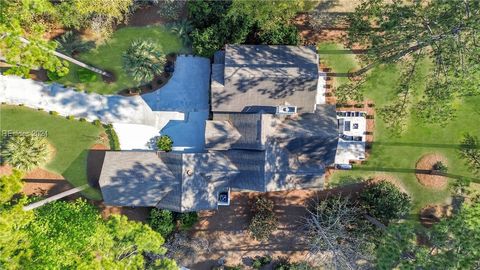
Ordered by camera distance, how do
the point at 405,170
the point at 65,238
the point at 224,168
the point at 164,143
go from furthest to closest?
the point at 405,170 → the point at 164,143 → the point at 224,168 → the point at 65,238

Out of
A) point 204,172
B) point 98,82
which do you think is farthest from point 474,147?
point 98,82

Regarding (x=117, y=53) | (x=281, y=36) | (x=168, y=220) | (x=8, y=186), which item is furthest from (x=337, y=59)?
(x=8, y=186)

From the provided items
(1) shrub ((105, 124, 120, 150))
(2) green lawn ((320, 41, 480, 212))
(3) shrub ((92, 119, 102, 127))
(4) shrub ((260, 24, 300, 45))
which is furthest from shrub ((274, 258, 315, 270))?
(3) shrub ((92, 119, 102, 127))

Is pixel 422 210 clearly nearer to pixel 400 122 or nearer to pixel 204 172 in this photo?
pixel 400 122

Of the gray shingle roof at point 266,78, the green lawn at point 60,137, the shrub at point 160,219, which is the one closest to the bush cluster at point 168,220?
the shrub at point 160,219

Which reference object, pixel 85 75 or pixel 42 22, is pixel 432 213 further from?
pixel 42 22

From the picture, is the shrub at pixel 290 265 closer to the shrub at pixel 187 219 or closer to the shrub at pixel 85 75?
the shrub at pixel 187 219
